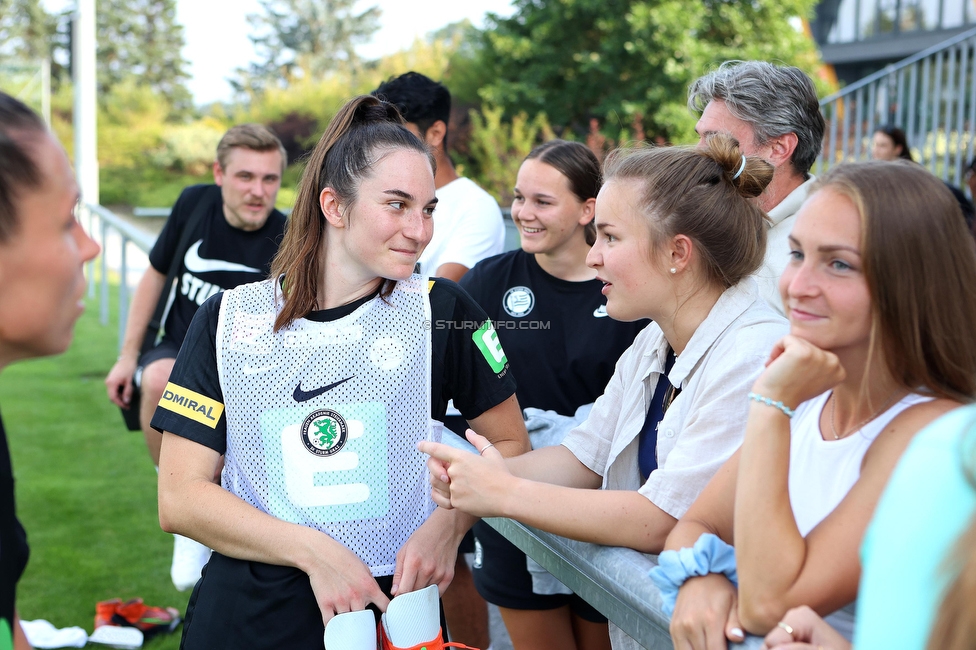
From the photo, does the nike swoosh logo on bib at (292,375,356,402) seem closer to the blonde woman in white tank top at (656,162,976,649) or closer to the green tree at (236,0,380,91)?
the blonde woman in white tank top at (656,162,976,649)

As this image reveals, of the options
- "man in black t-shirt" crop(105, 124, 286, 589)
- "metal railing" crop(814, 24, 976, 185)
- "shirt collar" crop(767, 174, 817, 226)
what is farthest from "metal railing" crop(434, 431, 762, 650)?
"metal railing" crop(814, 24, 976, 185)

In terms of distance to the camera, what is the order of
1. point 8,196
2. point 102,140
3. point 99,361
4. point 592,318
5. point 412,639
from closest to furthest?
Answer: point 8,196 → point 412,639 → point 592,318 → point 99,361 → point 102,140

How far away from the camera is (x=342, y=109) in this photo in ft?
7.73

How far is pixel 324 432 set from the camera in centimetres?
201

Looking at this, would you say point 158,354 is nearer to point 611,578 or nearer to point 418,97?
point 418,97

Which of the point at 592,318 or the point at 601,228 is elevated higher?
the point at 601,228

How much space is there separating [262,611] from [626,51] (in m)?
22.8

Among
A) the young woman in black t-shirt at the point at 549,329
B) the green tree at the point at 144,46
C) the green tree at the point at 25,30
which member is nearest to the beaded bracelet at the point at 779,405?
the young woman in black t-shirt at the point at 549,329

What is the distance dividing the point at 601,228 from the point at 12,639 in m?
1.43

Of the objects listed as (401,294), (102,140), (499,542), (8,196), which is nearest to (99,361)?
(499,542)

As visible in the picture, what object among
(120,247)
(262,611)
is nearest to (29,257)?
(262,611)

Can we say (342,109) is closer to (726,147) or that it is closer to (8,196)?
(726,147)

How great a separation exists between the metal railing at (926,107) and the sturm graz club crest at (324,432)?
8.54m

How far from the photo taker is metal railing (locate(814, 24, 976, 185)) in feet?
31.0
